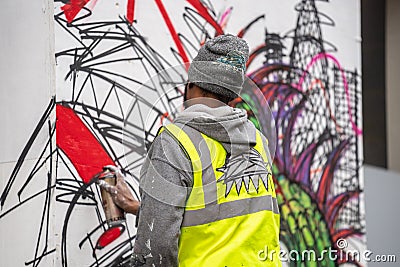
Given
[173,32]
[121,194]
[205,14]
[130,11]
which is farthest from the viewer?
[205,14]

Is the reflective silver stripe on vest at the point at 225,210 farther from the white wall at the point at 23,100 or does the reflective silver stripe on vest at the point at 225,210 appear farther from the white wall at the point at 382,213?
the white wall at the point at 382,213

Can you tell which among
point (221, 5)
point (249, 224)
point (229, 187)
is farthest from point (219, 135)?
point (221, 5)

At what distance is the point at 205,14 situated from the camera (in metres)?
3.09

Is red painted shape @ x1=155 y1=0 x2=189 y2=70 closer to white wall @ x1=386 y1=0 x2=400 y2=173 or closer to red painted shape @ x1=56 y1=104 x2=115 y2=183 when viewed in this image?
red painted shape @ x1=56 y1=104 x2=115 y2=183

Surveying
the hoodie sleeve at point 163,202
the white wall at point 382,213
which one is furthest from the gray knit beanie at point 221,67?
the white wall at point 382,213

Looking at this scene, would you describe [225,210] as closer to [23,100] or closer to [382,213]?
[23,100]

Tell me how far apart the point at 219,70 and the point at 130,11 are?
849 millimetres

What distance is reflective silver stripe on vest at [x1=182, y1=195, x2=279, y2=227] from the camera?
6.50ft

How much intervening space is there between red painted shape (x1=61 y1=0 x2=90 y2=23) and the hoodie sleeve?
840 mm

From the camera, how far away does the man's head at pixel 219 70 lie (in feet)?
6.81

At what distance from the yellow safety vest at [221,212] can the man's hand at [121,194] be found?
0.42 m

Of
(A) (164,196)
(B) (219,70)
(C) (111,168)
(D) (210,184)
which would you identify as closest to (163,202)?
(A) (164,196)

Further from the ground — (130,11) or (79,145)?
(130,11)

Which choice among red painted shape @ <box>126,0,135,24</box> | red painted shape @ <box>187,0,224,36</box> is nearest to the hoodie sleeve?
red painted shape @ <box>126,0,135,24</box>
